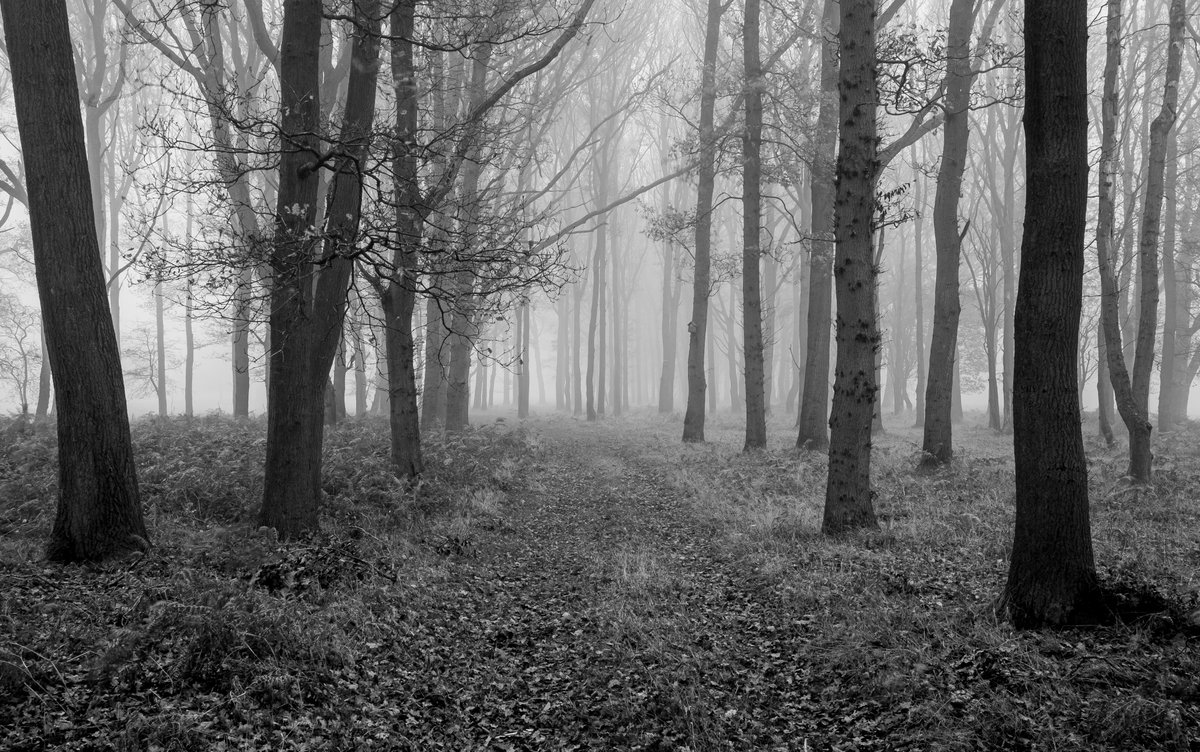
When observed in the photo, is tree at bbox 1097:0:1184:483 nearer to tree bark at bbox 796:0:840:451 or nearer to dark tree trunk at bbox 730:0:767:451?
tree bark at bbox 796:0:840:451

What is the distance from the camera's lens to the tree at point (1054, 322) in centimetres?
474

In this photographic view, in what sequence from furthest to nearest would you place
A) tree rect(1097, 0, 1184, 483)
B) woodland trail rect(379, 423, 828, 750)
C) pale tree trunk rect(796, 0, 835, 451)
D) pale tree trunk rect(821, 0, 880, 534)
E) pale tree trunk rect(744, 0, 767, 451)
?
pale tree trunk rect(744, 0, 767, 451), pale tree trunk rect(796, 0, 835, 451), tree rect(1097, 0, 1184, 483), pale tree trunk rect(821, 0, 880, 534), woodland trail rect(379, 423, 828, 750)

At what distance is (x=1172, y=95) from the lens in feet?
34.3

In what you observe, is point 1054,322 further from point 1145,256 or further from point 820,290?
point 820,290

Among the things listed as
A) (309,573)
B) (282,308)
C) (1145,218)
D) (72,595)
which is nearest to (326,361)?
(282,308)

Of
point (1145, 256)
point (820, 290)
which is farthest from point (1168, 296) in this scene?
point (1145, 256)

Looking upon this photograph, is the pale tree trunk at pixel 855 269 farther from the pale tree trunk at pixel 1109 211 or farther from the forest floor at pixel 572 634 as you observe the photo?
the pale tree trunk at pixel 1109 211

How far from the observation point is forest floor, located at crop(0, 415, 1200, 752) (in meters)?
3.79

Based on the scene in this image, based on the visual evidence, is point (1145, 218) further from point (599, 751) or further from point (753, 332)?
point (599, 751)

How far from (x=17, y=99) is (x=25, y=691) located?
5.25m

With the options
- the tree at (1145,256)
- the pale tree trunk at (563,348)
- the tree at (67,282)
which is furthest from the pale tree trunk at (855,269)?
the pale tree trunk at (563,348)

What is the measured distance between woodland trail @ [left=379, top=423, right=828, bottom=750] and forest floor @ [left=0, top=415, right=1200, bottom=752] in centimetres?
2

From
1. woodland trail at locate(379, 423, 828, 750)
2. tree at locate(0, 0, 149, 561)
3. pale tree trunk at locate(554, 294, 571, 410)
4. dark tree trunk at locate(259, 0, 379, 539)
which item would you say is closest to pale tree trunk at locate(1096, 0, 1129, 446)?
woodland trail at locate(379, 423, 828, 750)

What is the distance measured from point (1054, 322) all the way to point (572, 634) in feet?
14.4
